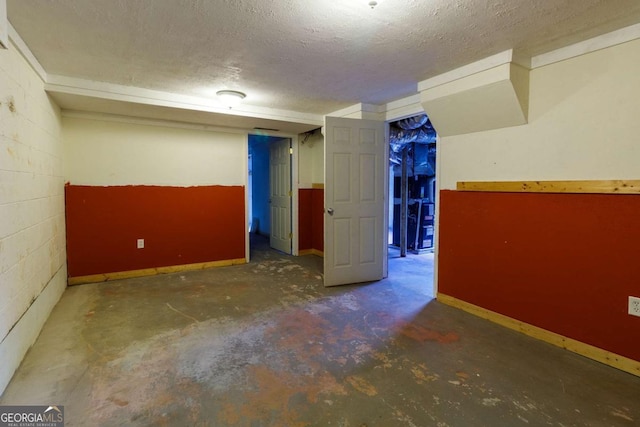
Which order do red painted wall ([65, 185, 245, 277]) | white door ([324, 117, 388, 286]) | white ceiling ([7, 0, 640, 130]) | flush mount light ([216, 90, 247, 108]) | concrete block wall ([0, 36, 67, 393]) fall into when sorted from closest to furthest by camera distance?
white ceiling ([7, 0, 640, 130]) < concrete block wall ([0, 36, 67, 393]) < flush mount light ([216, 90, 247, 108]) < white door ([324, 117, 388, 286]) < red painted wall ([65, 185, 245, 277])

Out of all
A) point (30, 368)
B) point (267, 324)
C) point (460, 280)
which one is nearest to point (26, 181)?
point (30, 368)

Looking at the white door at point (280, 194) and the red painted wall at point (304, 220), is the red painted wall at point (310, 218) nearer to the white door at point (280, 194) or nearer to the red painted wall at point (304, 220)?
the red painted wall at point (304, 220)

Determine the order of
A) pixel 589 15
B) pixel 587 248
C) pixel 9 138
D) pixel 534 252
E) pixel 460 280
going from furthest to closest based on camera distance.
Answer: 1. pixel 460 280
2. pixel 534 252
3. pixel 587 248
4. pixel 9 138
5. pixel 589 15

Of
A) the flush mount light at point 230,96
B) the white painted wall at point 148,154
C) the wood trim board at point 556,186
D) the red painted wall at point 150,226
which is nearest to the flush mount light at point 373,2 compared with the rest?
the wood trim board at point 556,186

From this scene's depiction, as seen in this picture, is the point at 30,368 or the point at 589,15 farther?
the point at 30,368

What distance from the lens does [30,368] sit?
2025mm

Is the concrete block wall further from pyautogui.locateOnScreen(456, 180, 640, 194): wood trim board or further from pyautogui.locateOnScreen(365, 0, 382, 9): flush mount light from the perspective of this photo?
pyautogui.locateOnScreen(456, 180, 640, 194): wood trim board

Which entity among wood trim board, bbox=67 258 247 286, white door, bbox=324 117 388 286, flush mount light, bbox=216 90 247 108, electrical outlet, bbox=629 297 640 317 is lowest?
wood trim board, bbox=67 258 247 286

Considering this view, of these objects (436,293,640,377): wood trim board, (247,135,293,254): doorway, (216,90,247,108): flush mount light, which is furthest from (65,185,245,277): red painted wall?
(436,293,640,377): wood trim board

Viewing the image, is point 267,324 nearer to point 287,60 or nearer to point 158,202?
point 287,60

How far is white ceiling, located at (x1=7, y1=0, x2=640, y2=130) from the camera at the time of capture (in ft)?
5.89

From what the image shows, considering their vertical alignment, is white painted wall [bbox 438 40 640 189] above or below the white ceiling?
below

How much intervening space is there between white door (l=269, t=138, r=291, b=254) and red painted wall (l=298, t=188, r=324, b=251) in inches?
8.0

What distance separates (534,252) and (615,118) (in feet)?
3.39
